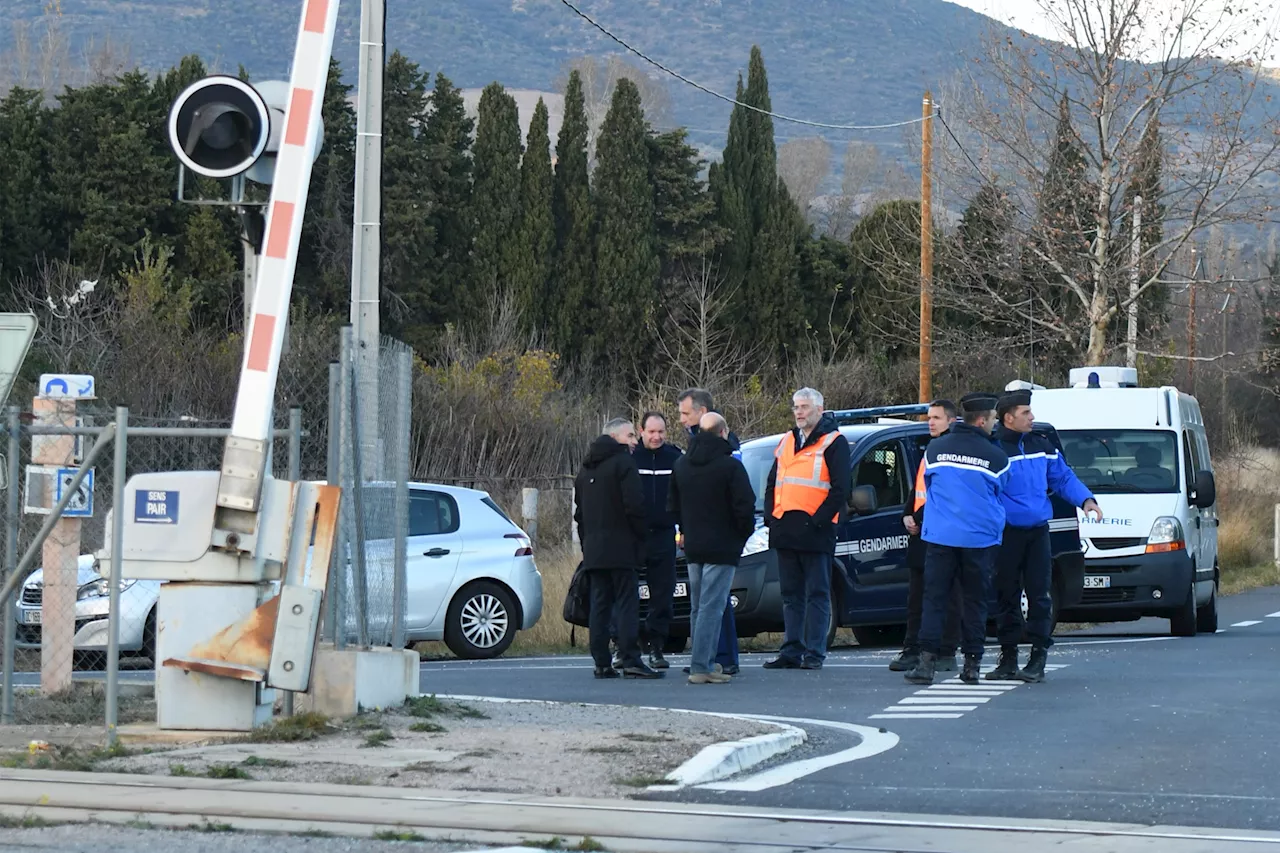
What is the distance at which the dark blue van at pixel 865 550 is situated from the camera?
15555 millimetres

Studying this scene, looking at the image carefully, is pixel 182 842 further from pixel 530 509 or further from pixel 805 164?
pixel 805 164

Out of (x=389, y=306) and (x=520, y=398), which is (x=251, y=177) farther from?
(x=389, y=306)

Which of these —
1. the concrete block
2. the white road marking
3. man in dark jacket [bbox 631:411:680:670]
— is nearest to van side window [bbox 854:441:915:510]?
man in dark jacket [bbox 631:411:680:670]

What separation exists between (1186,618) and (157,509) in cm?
1198

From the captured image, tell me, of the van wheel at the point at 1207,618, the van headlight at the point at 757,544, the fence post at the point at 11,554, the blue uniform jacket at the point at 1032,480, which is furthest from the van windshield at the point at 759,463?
the fence post at the point at 11,554

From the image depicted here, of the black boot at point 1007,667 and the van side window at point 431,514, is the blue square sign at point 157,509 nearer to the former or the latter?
the black boot at point 1007,667

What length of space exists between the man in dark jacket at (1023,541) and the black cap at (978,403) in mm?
195

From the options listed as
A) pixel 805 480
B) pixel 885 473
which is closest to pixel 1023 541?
pixel 805 480

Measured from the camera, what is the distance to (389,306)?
45750mm

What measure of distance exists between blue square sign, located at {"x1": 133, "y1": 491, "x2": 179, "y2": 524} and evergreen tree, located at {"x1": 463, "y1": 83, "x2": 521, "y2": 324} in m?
38.0

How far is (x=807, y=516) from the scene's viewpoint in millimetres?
13438

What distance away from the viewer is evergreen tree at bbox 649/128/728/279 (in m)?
51.3

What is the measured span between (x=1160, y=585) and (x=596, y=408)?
18554 mm

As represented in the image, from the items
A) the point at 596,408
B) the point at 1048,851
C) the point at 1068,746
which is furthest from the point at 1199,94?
the point at 1048,851
